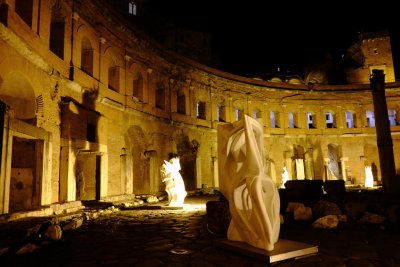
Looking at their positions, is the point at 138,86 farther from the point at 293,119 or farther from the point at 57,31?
the point at 293,119

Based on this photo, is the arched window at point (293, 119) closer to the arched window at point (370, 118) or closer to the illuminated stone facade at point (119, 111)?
the illuminated stone facade at point (119, 111)

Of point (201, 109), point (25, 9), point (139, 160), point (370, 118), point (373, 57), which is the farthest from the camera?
point (373, 57)

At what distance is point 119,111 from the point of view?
618 inches

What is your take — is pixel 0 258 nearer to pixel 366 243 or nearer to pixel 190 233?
pixel 190 233

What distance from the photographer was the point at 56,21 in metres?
12.2

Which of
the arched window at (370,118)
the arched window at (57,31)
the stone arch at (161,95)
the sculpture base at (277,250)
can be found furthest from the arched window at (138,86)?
the arched window at (370,118)

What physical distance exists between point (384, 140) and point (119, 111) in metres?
13.1

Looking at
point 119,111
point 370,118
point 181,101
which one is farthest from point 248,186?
point 370,118

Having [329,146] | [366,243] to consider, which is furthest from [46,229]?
[329,146]

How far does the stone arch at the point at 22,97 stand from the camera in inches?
378

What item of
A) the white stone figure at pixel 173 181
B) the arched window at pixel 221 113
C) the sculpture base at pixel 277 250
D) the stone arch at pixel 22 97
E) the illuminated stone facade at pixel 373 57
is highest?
the illuminated stone facade at pixel 373 57

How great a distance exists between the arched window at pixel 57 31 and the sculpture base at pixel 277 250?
1039cm

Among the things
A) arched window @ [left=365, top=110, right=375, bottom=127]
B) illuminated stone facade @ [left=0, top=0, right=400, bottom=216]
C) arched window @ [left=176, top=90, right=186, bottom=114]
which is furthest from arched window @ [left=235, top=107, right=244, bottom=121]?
arched window @ [left=365, top=110, right=375, bottom=127]

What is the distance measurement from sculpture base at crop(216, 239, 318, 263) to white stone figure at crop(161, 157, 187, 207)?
719 cm
